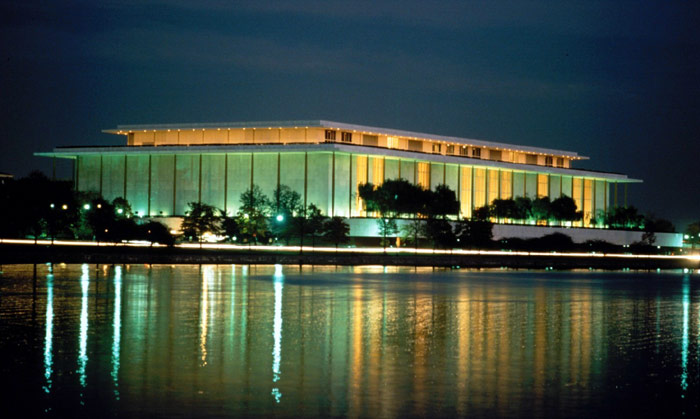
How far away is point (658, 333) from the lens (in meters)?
22.6

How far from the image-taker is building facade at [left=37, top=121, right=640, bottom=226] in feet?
331

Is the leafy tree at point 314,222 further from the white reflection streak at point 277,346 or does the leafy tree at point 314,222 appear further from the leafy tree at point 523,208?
the white reflection streak at point 277,346

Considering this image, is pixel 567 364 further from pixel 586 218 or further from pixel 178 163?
pixel 586 218

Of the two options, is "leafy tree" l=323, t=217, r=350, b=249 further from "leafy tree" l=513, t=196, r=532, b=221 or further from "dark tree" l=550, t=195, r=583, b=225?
"dark tree" l=550, t=195, r=583, b=225

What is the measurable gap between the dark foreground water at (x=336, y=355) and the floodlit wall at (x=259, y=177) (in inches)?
2703

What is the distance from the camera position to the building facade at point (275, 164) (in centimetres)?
10088

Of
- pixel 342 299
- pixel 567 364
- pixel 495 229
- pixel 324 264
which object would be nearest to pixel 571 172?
pixel 495 229

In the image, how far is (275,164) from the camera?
3989 inches

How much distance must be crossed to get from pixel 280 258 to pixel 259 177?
36.4 meters

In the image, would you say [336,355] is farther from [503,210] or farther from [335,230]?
[503,210]

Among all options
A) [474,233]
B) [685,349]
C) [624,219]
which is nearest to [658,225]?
[624,219]

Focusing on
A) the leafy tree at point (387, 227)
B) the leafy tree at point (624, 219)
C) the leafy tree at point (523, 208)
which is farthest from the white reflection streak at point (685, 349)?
the leafy tree at point (624, 219)

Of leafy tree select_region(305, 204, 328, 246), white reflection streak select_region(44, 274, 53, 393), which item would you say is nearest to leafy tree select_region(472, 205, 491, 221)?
leafy tree select_region(305, 204, 328, 246)

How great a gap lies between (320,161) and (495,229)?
20535 mm
